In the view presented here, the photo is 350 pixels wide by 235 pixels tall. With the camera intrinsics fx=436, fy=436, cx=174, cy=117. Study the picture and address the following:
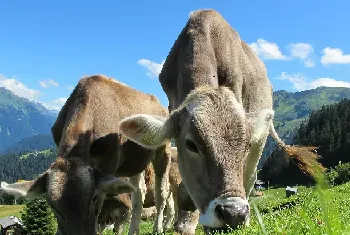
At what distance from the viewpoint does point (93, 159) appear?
9586 mm

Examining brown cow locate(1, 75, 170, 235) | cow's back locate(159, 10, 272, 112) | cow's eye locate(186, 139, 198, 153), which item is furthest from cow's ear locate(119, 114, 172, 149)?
cow's back locate(159, 10, 272, 112)

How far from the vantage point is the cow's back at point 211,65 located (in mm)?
9125

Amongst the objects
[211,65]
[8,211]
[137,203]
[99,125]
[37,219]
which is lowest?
[37,219]

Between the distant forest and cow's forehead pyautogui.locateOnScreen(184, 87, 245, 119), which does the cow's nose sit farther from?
the distant forest

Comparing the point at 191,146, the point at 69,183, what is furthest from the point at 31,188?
the point at 191,146

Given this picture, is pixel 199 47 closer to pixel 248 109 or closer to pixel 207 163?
pixel 248 109

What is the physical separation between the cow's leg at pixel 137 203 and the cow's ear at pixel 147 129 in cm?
491

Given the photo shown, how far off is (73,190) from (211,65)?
3844 millimetres

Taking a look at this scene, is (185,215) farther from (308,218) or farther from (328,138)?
(328,138)

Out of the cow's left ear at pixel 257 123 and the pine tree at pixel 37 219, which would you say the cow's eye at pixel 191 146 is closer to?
the cow's left ear at pixel 257 123

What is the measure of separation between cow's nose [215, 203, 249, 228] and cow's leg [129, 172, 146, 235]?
7101mm

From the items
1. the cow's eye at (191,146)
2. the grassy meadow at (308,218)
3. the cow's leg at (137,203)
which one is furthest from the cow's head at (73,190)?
the cow's leg at (137,203)

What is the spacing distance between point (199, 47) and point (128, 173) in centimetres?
463

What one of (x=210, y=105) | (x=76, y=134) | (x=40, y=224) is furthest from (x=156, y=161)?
(x=40, y=224)
